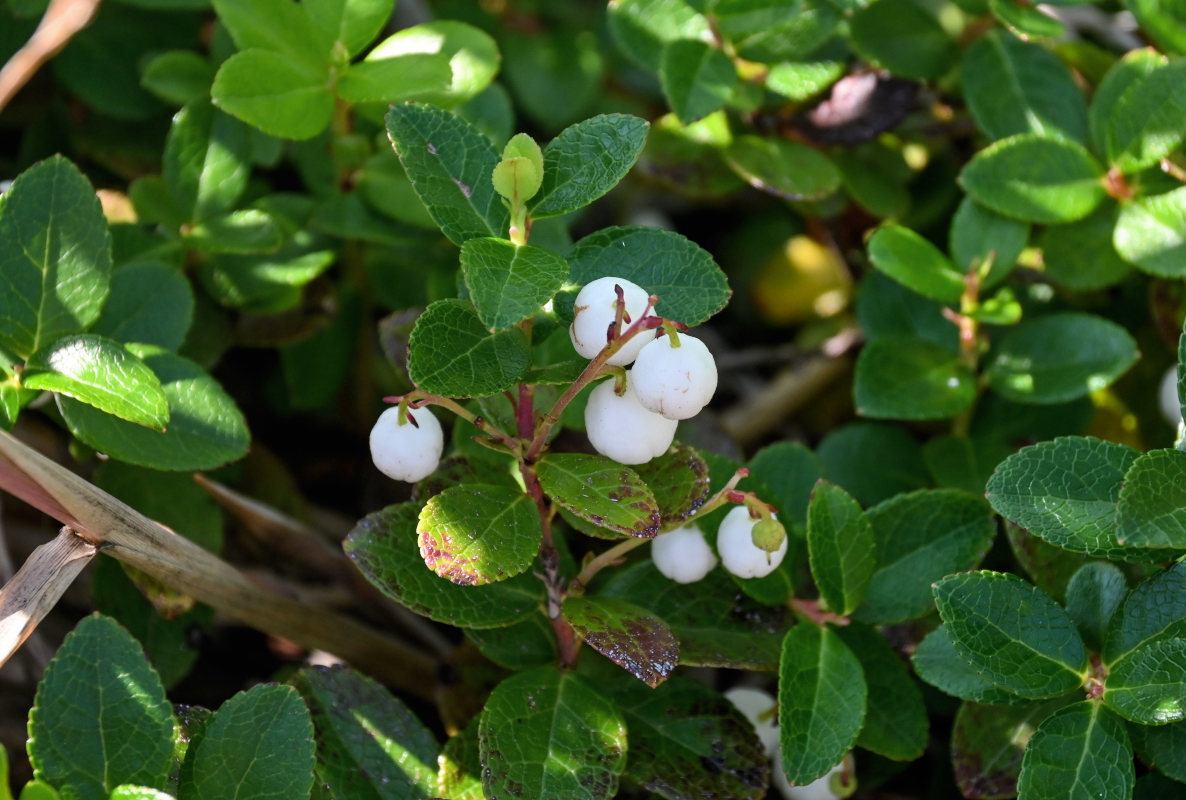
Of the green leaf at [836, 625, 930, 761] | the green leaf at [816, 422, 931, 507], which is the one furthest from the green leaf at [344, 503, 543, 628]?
the green leaf at [816, 422, 931, 507]

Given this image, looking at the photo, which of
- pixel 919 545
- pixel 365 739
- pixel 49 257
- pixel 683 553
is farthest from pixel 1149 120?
pixel 49 257

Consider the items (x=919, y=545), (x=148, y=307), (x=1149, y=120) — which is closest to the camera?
(x=919, y=545)

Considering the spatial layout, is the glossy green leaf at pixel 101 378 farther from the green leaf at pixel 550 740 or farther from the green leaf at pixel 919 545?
the green leaf at pixel 919 545

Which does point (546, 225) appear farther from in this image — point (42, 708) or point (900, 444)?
point (42, 708)

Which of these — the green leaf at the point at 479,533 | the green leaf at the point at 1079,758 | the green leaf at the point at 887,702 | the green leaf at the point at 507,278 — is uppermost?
the green leaf at the point at 507,278

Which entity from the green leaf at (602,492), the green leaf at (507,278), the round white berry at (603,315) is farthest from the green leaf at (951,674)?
the green leaf at (507,278)

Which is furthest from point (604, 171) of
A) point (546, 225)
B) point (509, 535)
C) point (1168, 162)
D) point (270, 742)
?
point (1168, 162)

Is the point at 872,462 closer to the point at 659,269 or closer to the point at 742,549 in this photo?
the point at 742,549
